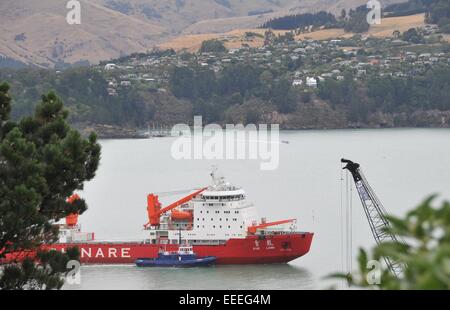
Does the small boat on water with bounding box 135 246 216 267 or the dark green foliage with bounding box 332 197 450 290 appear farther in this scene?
the small boat on water with bounding box 135 246 216 267

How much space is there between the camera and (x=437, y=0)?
142500 mm

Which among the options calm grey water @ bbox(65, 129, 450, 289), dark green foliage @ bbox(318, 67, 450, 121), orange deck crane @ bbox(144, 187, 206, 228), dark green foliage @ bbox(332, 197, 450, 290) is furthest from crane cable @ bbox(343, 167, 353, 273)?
dark green foliage @ bbox(318, 67, 450, 121)

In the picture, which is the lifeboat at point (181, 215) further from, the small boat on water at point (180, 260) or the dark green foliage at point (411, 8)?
the dark green foliage at point (411, 8)

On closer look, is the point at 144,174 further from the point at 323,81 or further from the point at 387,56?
the point at 387,56

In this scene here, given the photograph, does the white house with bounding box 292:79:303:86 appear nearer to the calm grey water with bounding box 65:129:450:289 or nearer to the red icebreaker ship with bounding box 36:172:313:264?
the calm grey water with bounding box 65:129:450:289

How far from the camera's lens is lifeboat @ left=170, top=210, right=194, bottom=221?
98.1 feet

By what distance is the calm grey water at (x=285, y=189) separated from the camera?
2731 cm

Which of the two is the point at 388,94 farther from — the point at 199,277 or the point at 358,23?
the point at 199,277

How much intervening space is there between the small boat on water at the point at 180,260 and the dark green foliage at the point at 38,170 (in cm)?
1524

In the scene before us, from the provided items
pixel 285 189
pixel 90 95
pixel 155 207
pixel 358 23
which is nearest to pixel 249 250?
pixel 155 207

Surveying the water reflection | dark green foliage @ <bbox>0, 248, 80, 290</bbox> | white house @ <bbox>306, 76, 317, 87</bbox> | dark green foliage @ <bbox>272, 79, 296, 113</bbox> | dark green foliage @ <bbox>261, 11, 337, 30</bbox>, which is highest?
dark green foliage @ <bbox>261, 11, 337, 30</bbox>

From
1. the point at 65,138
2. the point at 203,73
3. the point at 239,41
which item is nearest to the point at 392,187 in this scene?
the point at 65,138

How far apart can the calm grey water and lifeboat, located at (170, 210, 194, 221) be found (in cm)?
154

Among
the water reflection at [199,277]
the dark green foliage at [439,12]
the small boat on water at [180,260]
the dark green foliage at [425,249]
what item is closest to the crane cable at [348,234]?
the water reflection at [199,277]
